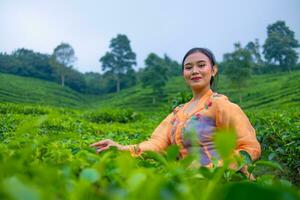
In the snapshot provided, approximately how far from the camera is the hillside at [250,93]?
28.0 metres

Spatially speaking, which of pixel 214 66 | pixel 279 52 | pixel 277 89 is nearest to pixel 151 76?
pixel 277 89

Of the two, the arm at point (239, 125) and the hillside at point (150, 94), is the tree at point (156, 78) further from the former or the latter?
the arm at point (239, 125)

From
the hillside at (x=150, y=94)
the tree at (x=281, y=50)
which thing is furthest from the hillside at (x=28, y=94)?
the tree at (x=281, y=50)

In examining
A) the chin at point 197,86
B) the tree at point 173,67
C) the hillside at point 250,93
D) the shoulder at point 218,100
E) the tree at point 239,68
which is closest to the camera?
the shoulder at point 218,100

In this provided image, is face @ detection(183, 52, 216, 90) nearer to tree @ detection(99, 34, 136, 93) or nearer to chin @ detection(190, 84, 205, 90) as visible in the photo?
chin @ detection(190, 84, 205, 90)

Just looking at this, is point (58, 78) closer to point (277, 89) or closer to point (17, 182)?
point (277, 89)

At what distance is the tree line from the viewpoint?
4181 centimetres

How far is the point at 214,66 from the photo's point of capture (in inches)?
98.3

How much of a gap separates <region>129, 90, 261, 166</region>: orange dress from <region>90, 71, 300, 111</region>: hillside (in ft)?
76.1

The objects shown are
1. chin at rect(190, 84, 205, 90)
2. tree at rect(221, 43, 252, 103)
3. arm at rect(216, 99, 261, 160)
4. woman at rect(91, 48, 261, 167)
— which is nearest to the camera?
arm at rect(216, 99, 261, 160)

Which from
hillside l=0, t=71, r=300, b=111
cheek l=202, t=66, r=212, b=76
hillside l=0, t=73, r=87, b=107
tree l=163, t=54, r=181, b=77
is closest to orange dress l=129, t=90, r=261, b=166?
cheek l=202, t=66, r=212, b=76

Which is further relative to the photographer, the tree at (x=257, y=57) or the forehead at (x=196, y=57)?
the tree at (x=257, y=57)

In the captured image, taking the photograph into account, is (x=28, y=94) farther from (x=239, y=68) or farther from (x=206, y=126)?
(x=206, y=126)

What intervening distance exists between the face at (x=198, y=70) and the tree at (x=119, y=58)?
48795 millimetres
